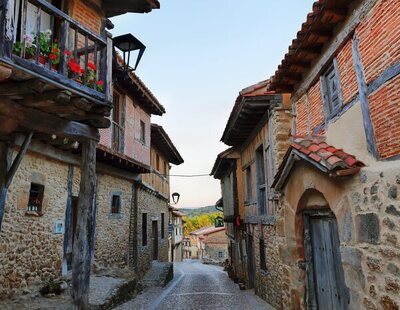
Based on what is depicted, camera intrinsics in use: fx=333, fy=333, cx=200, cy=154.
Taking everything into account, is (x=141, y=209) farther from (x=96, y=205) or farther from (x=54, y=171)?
(x=54, y=171)

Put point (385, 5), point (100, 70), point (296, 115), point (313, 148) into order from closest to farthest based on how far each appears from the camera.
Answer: point (385, 5)
point (313, 148)
point (100, 70)
point (296, 115)

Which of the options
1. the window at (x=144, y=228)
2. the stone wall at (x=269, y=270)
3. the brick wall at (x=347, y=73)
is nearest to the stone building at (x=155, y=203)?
the window at (x=144, y=228)

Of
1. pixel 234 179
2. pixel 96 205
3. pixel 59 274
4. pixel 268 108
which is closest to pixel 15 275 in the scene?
pixel 59 274

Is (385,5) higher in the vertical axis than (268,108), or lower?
lower

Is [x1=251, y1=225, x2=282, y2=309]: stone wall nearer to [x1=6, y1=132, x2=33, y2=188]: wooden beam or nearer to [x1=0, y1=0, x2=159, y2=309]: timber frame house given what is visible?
[x1=0, y1=0, x2=159, y2=309]: timber frame house

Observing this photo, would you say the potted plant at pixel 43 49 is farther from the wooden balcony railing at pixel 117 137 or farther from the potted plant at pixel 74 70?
the wooden balcony railing at pixel 117 137

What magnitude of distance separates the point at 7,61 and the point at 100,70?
201cm

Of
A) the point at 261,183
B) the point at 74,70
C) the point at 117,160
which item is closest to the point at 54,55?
the point at 74,70

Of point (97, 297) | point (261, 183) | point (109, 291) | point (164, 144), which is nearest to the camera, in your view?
point (97, 297)

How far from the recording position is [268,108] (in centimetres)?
798

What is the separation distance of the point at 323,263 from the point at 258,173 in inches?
186

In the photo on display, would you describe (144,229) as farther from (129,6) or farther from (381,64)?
(381,64)

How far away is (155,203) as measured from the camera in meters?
15.7

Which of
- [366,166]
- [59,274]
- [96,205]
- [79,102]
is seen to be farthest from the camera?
[96,205]
